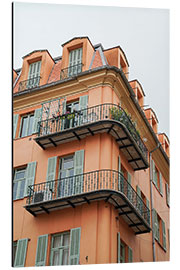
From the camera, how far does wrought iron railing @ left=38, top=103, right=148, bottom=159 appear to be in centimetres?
1717

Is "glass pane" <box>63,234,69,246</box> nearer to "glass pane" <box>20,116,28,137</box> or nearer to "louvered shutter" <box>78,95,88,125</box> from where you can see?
"louvered shutter" <box>78,95,88,125</box>

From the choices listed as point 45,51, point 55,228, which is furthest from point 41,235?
point 45,51

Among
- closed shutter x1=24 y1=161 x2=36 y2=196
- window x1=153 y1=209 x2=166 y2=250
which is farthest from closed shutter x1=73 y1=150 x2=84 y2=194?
window x1=153 y1=209 x2=166 y2=250

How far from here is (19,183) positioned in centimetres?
1759

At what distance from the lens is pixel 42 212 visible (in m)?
16.2

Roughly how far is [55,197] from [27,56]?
7.29 metres

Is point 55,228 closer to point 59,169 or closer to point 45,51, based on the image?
point 59,169

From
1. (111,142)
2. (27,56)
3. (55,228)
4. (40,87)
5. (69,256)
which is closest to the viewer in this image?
(69,256)

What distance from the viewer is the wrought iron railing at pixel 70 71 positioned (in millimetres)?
19391

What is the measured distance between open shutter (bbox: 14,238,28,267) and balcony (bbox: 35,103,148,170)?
3.65 metres

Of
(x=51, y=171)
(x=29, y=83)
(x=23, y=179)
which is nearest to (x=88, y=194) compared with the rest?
(x=51, y=171)

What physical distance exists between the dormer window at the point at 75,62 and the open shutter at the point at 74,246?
6.67 metres

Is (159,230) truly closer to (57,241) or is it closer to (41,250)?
(57,241)

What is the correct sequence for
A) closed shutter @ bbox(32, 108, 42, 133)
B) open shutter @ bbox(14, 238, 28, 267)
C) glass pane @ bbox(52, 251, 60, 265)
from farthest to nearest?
closed shutter @ bbox(32, 108, 42, 133)
open shutter @ bbox(14, 238, 28, 267)
glass pane @ bbox(52, 251, 60, 265)
